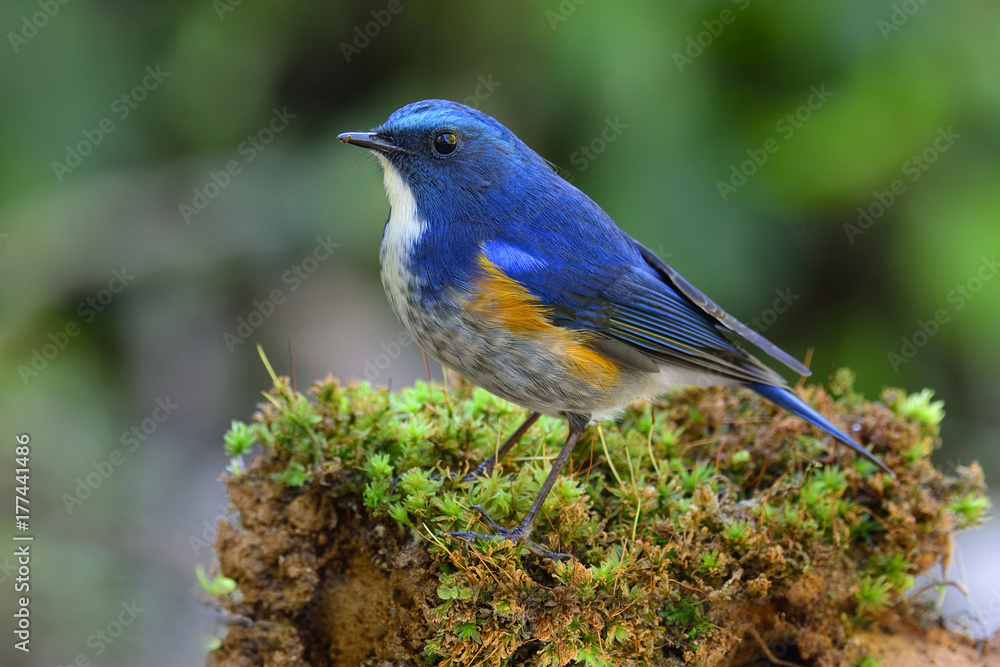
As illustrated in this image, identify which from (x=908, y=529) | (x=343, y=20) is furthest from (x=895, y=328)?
(x=343, y=20)

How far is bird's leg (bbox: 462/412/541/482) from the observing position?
10.0 ft

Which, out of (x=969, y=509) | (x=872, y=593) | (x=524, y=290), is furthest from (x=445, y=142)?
(x=969, y=509)

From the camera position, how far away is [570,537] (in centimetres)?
282

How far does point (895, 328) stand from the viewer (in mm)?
5215

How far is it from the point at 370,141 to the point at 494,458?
1.20 metres

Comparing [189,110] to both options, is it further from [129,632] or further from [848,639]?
[848,639]

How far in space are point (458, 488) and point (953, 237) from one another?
3529 mm

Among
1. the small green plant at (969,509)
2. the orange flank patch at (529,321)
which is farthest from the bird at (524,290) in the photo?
the small green plant at (969,509)

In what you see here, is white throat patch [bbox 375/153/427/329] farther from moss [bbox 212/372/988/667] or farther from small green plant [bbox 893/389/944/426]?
small green plant [bbox 893/389/944/426]

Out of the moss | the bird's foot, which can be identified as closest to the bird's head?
the moss

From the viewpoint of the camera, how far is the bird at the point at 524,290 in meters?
2.96

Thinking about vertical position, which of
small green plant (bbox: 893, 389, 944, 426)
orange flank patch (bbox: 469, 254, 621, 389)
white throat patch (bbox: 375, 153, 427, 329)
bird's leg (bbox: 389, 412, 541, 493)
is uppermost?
small green plant (bbox: 893, 389, 944, 426)

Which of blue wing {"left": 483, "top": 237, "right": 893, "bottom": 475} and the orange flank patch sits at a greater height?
blue wing {"left": 483, "top": 237, "right": 893, "bottom": 475}

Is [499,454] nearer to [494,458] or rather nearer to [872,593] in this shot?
[494,458]
